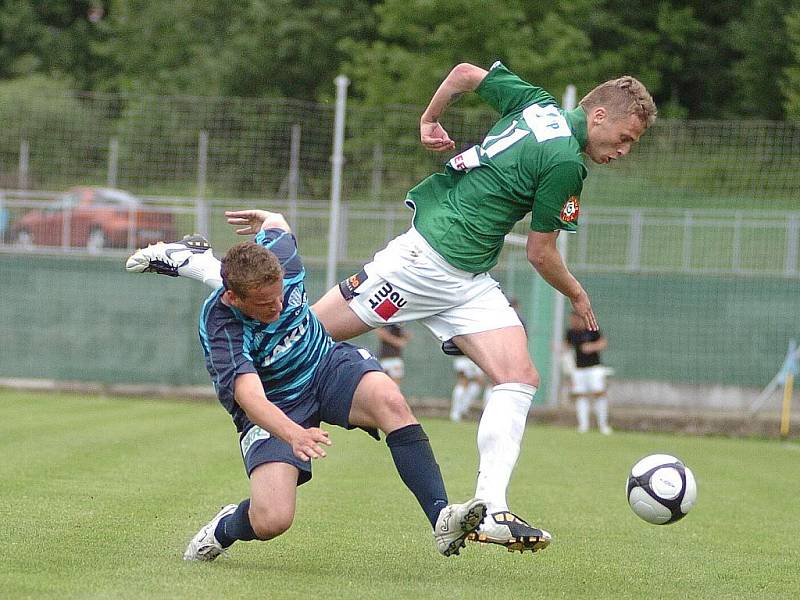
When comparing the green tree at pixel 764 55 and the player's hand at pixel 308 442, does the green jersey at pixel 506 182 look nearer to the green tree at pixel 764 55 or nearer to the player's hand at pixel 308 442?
the player's hand at pixel 308 442

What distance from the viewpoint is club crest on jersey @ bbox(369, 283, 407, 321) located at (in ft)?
20.3

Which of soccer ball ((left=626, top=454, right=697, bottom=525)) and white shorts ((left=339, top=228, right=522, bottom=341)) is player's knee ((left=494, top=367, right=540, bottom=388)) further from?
soccer ball ((left=626, top=454, right=697, bottom=525))

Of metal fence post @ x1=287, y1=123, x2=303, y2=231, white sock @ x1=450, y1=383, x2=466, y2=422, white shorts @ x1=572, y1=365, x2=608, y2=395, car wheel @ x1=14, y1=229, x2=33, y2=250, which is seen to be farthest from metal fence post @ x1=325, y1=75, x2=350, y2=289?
car wheel @ x1=14, y1=229, x2=33, y2=250

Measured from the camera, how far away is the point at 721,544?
6945 millimetres

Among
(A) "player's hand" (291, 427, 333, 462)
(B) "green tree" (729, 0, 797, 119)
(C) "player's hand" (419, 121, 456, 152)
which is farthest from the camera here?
(B) "green tree" (729, 0, 797, 119)

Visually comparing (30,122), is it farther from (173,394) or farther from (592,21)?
(592,21)

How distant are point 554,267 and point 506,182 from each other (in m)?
0.45

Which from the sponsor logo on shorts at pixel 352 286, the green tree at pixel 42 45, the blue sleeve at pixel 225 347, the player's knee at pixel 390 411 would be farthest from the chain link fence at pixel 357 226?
the green tree at pixel 42 45

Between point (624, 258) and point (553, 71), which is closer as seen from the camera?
point (624, 258)

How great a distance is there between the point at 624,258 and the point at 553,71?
1541 centimetres

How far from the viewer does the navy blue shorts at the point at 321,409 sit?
5.57m

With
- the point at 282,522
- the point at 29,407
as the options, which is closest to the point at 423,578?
the point at 282,522

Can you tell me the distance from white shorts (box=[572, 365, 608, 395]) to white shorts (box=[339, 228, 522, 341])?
444 inches

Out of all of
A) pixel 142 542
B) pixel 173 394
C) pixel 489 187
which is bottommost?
pixel 173 394
